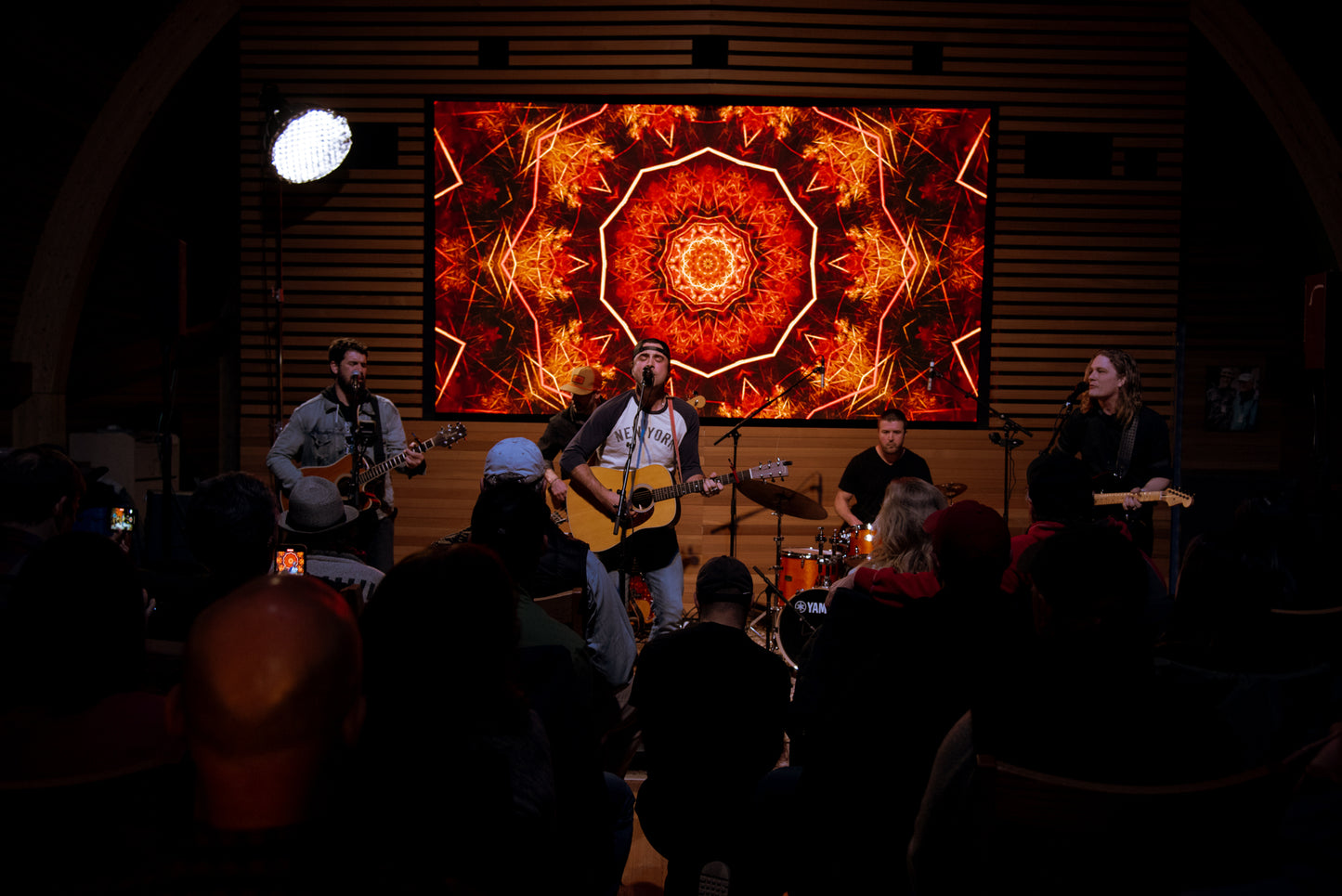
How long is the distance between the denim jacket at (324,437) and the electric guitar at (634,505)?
4.00 ft

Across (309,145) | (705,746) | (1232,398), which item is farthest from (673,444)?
(1232,398)

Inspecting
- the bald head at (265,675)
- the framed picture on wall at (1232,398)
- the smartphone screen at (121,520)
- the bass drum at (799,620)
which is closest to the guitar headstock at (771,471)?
the bass drum at (799,620)

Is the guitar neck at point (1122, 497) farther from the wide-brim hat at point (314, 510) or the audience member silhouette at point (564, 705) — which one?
the wide-brim hat at point (314, 510)

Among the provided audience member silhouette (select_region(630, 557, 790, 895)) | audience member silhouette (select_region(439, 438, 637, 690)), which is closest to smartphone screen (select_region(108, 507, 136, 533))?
audience member silhouette (select_region(439, 438, 637, 690))

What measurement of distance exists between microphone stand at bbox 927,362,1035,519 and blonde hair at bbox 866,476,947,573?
375 cm

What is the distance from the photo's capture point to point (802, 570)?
16.8 ft

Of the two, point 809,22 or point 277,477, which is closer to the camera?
point 277,477

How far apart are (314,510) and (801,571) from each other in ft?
10.1

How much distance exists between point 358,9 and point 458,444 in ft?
11.2

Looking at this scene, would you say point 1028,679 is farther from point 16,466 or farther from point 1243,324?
point 1243,324

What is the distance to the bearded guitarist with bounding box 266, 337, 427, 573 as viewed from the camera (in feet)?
16.2

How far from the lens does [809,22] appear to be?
6379 millimetres

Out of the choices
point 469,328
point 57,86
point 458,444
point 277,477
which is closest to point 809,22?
point 469,328

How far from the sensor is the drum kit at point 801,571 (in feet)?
15.1
